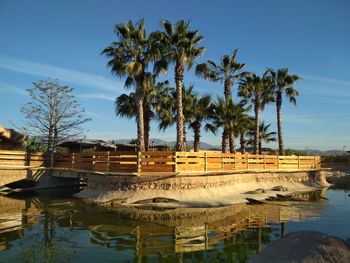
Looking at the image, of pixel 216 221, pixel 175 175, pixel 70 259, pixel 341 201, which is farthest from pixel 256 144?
pixel 70 259

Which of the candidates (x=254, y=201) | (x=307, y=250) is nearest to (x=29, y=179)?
(x=254, y=201)

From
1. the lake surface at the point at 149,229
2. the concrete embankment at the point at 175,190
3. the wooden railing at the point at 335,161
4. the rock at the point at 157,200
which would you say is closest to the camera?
the lake surface at the point at 149,229

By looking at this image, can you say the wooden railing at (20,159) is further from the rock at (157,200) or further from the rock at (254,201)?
the rock at (254,201)

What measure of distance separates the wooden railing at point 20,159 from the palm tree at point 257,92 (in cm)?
2196

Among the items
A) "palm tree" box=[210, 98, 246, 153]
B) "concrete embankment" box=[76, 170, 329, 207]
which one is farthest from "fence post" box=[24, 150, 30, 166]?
"palm tree" box=[210, 98, 246, 153]

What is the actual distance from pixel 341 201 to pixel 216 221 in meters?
13.0

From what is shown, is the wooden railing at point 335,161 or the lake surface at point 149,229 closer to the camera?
the lake surface at point 149,229

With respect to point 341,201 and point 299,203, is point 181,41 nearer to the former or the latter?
point 299,203

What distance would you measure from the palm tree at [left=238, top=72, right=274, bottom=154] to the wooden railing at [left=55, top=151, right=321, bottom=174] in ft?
31.9

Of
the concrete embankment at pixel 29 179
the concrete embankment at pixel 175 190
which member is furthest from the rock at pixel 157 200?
the concrete embankment at pixel 29 179

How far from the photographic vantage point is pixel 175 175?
2123 cm

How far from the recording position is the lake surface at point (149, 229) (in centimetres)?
1135

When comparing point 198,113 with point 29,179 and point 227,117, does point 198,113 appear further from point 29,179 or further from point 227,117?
point 29,179

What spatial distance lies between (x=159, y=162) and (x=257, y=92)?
67.1 feet
